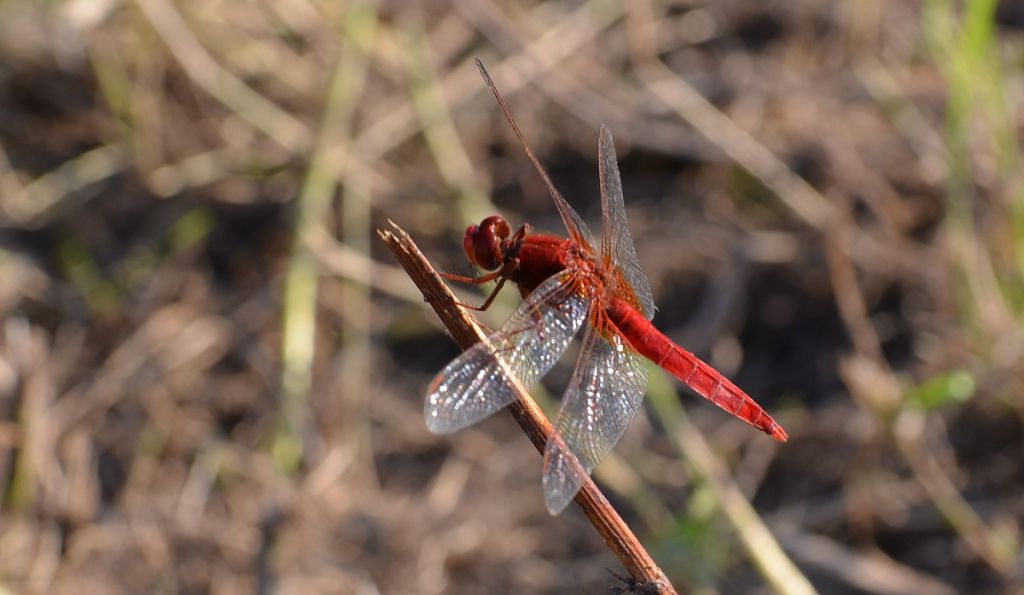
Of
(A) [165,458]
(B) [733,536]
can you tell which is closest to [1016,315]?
(B) [733,536]

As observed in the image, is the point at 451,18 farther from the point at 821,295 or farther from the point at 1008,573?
the point at 1008,573

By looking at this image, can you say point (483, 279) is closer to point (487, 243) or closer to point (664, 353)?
point (487, 243)

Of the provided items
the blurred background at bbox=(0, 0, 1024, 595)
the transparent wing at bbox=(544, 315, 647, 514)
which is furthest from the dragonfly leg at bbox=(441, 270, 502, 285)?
the blurred background at bbox=(0, 0, 1024, 595)

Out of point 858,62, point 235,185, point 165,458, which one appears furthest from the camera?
point 858,62

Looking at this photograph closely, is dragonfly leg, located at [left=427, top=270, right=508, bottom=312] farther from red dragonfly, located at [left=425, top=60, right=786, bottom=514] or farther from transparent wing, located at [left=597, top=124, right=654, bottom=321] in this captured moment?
transparent wing, located at [left=597, top=124, right=654, bottom=321]

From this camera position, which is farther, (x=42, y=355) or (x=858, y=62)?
(x=858, y=62)

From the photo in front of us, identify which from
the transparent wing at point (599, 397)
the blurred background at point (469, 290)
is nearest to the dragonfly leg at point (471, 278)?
the transparent wing at point (599, 397)
